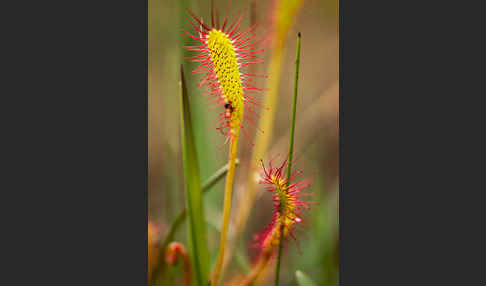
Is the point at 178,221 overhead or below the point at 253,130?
below

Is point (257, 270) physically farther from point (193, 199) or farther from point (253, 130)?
point (253, 130)

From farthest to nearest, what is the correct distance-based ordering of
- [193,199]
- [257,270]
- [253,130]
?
1. [253,130]
2. [257,270]
3. [193,199]

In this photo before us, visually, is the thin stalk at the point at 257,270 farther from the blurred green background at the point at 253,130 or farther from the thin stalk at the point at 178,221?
the thin stalk at the point at 178,221

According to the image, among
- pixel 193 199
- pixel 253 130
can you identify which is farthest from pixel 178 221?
pixel 253 130

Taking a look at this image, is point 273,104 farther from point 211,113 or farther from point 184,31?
point 184,31

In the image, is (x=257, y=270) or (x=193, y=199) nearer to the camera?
(x=193, y=199)

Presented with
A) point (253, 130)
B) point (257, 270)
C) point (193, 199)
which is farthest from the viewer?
point (253, 130)

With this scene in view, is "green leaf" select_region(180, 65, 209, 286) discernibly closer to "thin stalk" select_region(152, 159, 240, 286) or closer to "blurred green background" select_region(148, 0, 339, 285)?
"thin stalk" select_region(152, 159, 240, 286)

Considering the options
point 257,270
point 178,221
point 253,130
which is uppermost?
point 253,130
